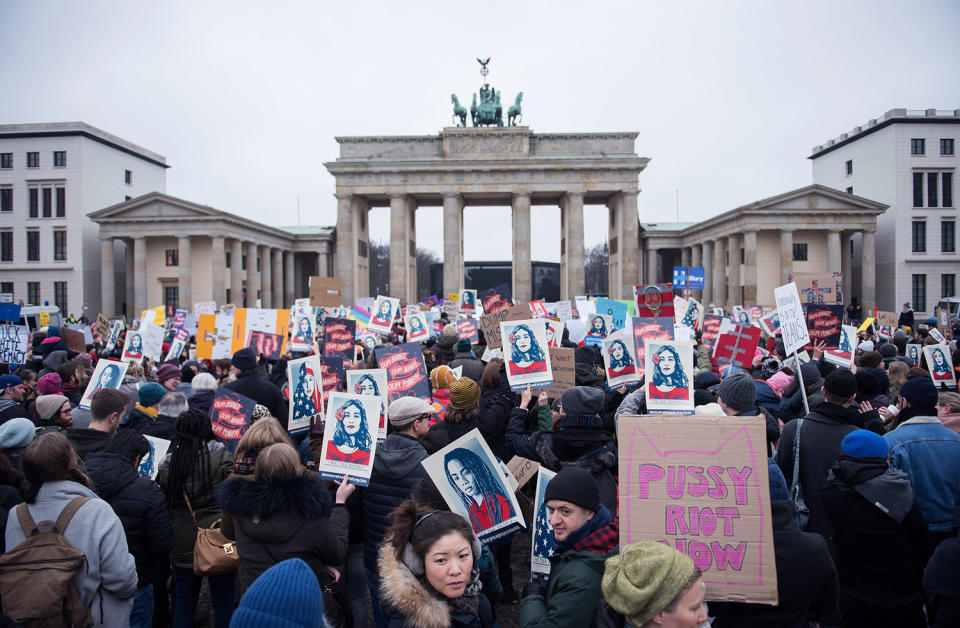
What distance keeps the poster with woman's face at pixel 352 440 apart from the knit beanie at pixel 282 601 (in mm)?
2445

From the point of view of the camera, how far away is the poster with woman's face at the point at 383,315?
46.7ft

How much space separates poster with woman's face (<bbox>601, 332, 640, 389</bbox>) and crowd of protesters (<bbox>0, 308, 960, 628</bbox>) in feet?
4.68

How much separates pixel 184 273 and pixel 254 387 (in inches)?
1712

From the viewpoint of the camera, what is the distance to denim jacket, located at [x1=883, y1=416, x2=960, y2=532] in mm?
4492

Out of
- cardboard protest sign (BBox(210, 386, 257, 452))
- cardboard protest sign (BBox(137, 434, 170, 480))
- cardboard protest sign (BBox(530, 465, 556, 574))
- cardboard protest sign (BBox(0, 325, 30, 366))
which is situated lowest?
cardboard protest sign (BBox(530, 465, 556, 574))

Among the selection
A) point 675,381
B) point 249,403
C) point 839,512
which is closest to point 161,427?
point 249,403

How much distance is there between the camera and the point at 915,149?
4697cm

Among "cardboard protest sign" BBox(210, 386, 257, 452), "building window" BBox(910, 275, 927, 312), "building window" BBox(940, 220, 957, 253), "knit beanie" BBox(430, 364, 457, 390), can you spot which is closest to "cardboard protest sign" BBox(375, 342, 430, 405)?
"knit beanie" BBox(430, 364, 457, 390)

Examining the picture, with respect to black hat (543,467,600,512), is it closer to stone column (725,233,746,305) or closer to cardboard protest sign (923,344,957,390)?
cardboard protest sign (923,344,957,390)

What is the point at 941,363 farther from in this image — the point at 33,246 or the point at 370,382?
the point at 33,246

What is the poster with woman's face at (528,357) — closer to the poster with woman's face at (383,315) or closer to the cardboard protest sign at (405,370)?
the cardboard protest sign at (405,370)

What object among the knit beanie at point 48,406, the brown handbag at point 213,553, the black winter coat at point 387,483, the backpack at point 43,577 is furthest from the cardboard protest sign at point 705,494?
the knit beanie at point 48,406

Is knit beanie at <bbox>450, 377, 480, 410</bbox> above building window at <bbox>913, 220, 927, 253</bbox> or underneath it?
underneath

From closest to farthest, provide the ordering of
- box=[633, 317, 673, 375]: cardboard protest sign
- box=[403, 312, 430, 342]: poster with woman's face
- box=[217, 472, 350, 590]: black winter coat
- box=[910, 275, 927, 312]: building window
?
box=[217, 472, 350, 590]: black winter coat
box=[633, 317, 673, 375]: cardboard protest sign
box=[403, 312, 430, 342]: poster with woman's face
box=[910, 275, 927, 312]: building window
